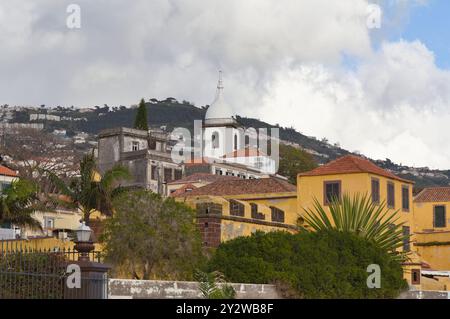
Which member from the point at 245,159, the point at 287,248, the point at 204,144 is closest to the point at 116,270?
the point at 287,248

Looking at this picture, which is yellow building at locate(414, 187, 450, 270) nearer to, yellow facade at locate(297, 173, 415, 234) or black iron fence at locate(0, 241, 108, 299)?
yellow facade at locate(297, 173, 415, 234)

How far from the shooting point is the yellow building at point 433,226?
59688mm

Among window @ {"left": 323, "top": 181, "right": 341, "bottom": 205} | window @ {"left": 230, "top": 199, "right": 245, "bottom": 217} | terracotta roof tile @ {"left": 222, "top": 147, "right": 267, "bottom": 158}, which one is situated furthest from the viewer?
terracotta roof tile @ {"left": 222, "top": 147, "right": 267, "bottom": 158}

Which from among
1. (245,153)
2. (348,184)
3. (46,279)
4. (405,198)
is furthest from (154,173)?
(46,279)

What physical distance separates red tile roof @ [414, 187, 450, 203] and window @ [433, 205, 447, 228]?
51 centimetres

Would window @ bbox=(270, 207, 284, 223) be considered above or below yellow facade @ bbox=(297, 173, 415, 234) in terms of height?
below

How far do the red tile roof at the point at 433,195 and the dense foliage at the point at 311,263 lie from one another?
26323mm

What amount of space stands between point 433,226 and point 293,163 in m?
41.9

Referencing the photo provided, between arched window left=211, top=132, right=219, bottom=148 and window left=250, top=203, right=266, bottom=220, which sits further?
arched window left=211, top=132, right=219, bottom=148

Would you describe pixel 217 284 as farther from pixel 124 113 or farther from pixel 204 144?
pixel 124 113

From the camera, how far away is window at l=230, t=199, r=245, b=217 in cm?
4459

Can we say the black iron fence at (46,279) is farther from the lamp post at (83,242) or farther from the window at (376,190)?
the window at (376,190)

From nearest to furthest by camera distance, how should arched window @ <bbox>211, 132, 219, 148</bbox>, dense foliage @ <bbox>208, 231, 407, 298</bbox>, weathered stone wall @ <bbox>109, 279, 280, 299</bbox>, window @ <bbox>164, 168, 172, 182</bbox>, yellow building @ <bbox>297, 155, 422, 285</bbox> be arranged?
1. weathered stone wall @ <bbox>109, 279, 280, 299</bbox>
2. dense foliage @ <bbox>208, 231, 407, 298</bbox>
3. yellow building @ <bbox>297, 155, 422, 285</bbox>
4. window @ <bbox>164, 168, 172, 182</bbox>
5. arched window @ <bbox>211, 132, 219, 148</bbox>

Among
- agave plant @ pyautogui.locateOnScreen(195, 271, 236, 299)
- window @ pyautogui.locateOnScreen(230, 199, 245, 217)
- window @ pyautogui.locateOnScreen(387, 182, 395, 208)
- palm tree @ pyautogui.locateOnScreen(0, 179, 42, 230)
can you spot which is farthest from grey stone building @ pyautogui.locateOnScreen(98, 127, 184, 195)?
agave plant @ pyautogui.locateOnScreen(195, 271, 236, 299)
